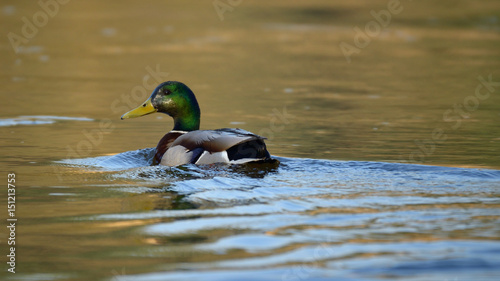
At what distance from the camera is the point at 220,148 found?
7969 mm

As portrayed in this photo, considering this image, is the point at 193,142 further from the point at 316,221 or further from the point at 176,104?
the point at 316,221

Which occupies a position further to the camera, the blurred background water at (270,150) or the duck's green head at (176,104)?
the duck's green head at (176,104)

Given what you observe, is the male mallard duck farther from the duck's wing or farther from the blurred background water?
the blurred background water

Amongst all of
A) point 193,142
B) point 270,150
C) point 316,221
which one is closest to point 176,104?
point 193,142

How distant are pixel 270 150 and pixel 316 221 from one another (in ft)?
12.8

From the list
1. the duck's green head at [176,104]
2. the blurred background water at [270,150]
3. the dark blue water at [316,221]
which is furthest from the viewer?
the duck's green head at [176,104]

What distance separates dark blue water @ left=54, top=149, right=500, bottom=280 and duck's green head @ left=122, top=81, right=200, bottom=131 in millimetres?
1079

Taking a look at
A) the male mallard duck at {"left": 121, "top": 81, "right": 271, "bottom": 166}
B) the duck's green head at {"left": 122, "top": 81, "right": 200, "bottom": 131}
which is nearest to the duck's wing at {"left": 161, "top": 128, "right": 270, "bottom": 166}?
the male mallard duck at {"left": 121, "top": 81, "right": 271, "bottom": 166}

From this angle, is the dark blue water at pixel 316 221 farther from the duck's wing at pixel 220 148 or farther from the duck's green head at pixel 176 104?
the duck's green head at pixel 176 104

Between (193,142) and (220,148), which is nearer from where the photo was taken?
(220,148)

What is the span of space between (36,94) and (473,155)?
8.67 m

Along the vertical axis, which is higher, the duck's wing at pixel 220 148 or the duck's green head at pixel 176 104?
the duck's green head at pixel 176 104

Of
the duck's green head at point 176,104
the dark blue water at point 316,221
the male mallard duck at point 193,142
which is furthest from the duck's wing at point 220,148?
the duck's green head at point 176,104

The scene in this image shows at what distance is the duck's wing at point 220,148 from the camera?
26.0ft
